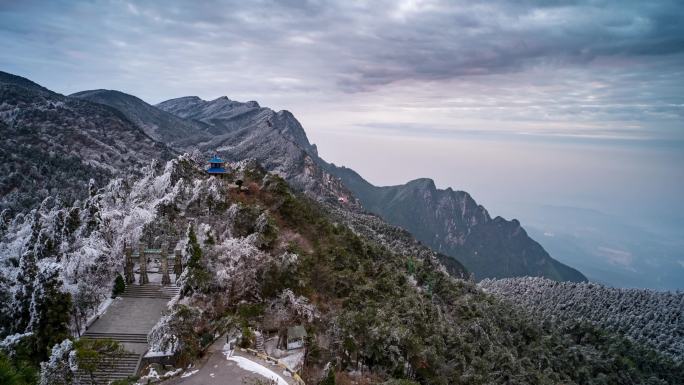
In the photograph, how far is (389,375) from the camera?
30.1 meters

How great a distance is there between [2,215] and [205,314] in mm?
35676

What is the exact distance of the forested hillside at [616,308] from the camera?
284 feet

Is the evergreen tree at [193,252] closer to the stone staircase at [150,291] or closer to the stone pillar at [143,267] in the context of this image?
the stone staircase at [150,291]

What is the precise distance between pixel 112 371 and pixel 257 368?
30.0 ft

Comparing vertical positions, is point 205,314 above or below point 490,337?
above

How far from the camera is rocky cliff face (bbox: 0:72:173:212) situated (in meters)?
100

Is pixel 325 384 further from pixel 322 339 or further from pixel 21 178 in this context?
→ pixel 21 178

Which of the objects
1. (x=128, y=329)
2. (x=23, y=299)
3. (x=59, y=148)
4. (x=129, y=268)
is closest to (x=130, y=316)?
(x=128, y=329)

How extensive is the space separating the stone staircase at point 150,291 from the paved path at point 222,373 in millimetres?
9575

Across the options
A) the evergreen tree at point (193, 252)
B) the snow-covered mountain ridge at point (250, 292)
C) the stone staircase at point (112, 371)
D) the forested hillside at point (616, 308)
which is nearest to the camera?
the stone staircase at point (112, 371)

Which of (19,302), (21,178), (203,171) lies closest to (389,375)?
(19,302)

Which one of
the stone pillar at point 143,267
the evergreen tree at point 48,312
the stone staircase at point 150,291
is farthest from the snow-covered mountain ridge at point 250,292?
the stone pillar at point 143,267

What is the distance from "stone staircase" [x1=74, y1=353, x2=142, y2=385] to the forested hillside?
2757 inches

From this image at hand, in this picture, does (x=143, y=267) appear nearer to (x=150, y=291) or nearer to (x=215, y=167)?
(x=150, y=291)
